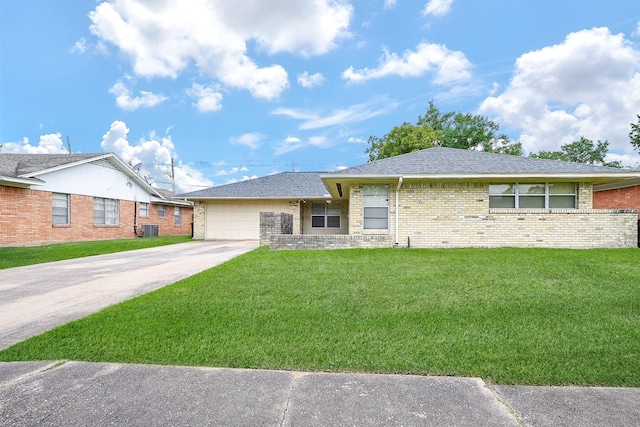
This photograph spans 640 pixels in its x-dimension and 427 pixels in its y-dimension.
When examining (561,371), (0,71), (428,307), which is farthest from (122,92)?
(561,371)

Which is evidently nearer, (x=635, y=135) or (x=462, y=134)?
(x=635, y=135)

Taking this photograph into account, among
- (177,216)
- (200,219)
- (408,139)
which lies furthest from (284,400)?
(408,139)

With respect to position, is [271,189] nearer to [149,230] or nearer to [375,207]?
[375,207]

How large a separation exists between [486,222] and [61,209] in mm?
18645

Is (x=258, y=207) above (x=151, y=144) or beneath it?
beneath

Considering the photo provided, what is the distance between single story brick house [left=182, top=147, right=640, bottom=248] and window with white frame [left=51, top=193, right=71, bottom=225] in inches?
427

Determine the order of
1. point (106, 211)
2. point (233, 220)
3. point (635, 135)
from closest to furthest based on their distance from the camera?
point (106, 211), point (233, 220), point (635, 135)

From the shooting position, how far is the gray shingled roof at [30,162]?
13.1m

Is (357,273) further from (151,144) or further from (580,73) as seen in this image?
(151,144)

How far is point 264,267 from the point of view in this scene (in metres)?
7.38

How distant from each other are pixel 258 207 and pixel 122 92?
525 inches

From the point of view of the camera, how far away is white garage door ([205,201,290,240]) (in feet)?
58.4

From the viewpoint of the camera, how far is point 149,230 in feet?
65.1

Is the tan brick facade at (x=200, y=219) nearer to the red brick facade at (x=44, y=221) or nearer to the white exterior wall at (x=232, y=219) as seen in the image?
the white exterior wall at (x=232, y=219)
